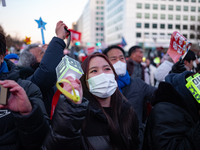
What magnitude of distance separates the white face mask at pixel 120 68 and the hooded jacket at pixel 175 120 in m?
1.45

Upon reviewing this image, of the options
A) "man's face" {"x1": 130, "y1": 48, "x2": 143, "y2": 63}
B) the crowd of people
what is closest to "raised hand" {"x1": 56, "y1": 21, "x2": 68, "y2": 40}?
the crowd of people

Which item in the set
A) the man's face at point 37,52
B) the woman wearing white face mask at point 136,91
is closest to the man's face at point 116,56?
the woman wearing white face mask at point 136,91

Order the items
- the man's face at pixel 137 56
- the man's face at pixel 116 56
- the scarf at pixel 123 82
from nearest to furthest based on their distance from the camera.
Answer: the scarf at pixel 123 82 < the man's face at pixel 116 56 < the man's face at pixel 137 56

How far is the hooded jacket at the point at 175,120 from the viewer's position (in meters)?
1.58

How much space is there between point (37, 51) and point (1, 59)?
141 centimetres

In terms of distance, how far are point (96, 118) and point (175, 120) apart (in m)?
0.73

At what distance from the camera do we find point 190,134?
5.04 feet

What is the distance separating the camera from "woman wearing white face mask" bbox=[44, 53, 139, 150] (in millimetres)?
1289

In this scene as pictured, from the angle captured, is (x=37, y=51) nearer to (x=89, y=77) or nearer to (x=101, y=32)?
(x=89, y=77)

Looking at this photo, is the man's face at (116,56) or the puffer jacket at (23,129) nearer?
the puffer jacket at (23,129)

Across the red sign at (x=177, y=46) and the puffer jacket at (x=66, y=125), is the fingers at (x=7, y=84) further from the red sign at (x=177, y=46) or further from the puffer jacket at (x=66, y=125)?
the red sign at (x=177, y=46)

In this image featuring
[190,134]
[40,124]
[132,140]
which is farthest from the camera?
[132,140]

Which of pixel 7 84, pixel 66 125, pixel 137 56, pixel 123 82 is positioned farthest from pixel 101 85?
pixel 137 56

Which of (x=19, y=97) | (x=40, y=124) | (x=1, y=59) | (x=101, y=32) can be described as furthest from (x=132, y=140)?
(x=101, y=32)
